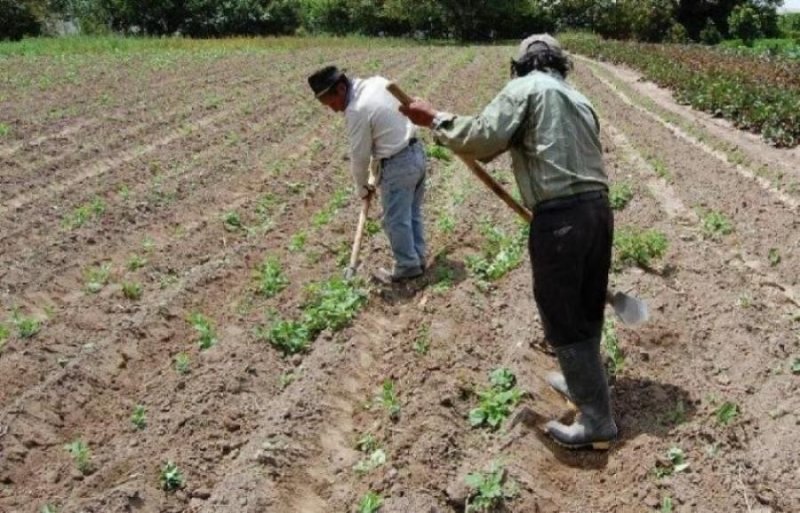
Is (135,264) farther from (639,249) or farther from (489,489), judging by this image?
(489,489)

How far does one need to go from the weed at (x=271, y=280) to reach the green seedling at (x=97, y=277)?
1.33 meters

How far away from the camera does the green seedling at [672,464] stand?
3.90 metres

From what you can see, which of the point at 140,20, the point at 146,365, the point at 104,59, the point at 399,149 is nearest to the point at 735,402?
the point at 399,149

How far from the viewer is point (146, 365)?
5.49 meters

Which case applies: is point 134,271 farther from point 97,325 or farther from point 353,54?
point 353,54

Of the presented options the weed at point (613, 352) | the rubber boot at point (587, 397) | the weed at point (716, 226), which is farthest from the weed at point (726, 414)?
the weed at point (716, 226)

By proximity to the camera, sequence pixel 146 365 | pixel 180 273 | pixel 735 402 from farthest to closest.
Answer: pixel 180 273 → pixel 146 365 → pixel 735 402

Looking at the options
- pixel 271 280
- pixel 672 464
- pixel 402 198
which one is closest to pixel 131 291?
pixel 271 280

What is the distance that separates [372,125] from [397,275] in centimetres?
122

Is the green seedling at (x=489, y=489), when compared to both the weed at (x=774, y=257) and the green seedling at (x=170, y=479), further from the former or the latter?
the weed at (x=774, y=257)

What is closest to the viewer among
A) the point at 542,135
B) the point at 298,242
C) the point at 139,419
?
the point at 542,135

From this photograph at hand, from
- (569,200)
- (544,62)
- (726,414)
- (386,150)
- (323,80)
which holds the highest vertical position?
(544,62)

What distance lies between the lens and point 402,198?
6.28 metres

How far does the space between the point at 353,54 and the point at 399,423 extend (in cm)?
2779
